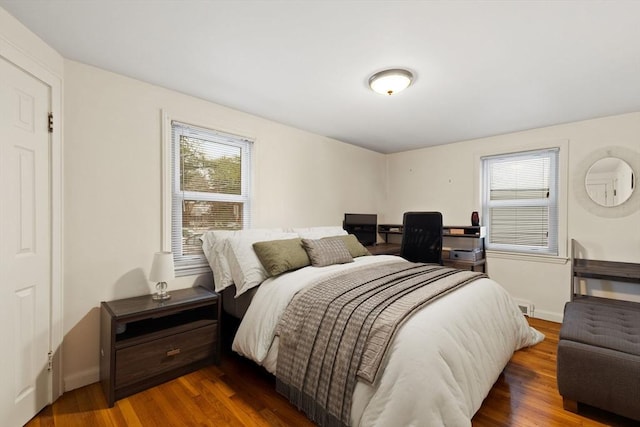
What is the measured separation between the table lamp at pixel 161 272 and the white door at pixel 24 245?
600 mm

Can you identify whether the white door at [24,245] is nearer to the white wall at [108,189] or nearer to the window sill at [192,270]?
the white wall at [108,189]

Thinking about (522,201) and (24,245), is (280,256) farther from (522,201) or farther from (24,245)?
(522,201)

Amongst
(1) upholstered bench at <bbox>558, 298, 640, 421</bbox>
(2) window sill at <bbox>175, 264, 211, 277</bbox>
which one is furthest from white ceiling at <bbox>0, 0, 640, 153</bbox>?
(1) upholstered bench at <bbox>558, 298, 640, 421</bbox>

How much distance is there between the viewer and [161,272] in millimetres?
2213

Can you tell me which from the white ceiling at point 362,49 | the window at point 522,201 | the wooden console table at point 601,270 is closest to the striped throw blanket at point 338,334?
the white ceiling at point 362,49

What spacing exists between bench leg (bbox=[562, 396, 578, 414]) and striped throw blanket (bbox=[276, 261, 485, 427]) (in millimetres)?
930

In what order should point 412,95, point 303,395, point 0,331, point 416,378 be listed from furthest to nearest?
point 412,95 → point 303,395 → point 0,331 → point 416,378

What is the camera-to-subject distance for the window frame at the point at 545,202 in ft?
11.4

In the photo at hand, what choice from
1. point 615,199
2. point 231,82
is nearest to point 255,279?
point 231,82

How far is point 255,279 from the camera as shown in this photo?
241cm

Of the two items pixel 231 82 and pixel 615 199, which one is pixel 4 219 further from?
pixel 615 199

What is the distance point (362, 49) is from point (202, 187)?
187 centimetres

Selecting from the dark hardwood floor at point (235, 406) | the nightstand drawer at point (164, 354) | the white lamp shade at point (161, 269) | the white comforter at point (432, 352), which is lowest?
the dark hardwood floor at point (235, 406)

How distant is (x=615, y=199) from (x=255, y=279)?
3.87 m
